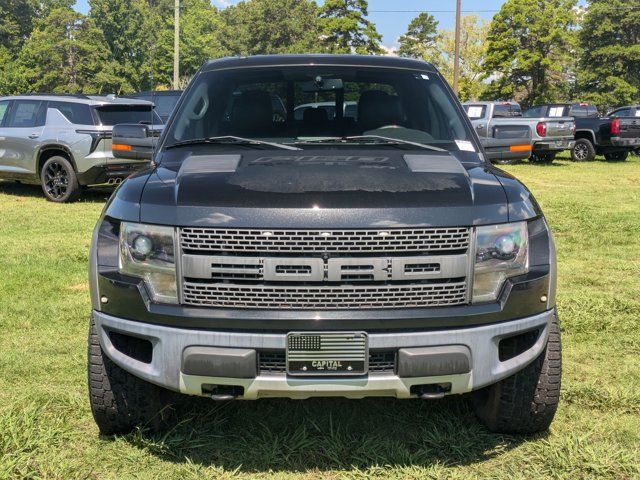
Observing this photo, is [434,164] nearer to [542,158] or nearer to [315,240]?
[315,240]

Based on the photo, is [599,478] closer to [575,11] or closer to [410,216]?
[410,216]

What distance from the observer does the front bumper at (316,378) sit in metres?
2.54

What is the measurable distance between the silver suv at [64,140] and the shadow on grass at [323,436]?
760cm

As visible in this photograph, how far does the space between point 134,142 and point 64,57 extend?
55.4 meters

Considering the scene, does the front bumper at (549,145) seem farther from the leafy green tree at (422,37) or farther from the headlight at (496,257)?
the leafy green tree at (422,37)

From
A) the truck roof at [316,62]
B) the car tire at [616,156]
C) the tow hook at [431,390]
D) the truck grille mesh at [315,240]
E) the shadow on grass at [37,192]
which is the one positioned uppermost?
the truck roof at [316,62]

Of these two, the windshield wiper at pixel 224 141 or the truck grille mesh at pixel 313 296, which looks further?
the windshield wiper at pixel 224 141

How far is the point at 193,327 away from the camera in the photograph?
8.46 feet

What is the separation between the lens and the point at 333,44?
191 feet

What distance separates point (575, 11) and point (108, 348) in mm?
53564

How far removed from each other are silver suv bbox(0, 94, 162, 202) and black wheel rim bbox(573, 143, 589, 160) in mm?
13858

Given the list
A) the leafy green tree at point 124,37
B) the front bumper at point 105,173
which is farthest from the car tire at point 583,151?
the leafy green tree at point 124,37

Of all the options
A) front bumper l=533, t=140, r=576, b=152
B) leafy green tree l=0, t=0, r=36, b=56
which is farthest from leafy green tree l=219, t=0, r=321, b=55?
front bumper l=533, t=140, r=576, b=152

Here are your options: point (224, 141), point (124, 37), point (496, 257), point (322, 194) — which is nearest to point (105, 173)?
point (224, 141)
